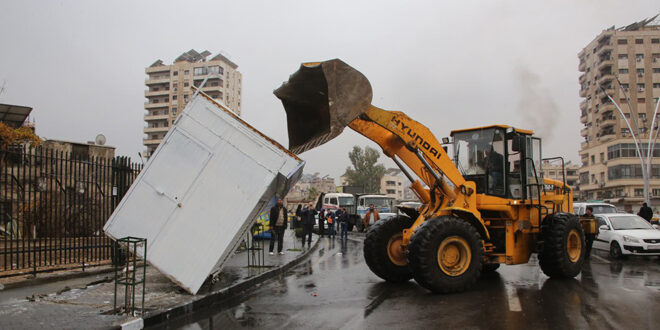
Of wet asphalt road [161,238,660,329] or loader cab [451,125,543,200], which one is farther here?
loader cab [451,125,543,200]

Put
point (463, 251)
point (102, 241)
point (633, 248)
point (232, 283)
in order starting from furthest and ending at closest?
point (633, 248) → point (102, 241) → point (232, 283) → point (463, 251)

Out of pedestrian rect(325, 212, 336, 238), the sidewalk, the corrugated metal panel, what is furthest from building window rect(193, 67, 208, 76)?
the corrugated metal panel

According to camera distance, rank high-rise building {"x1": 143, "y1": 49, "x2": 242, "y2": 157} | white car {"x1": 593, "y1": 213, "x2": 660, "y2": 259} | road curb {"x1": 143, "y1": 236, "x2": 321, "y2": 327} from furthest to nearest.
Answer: high-rise building {"x1": 143, "y1": 49, "x2": 242, "y2": 157}
white car {"x1": 593, "y1": 213, "x2": 660, "y2": 259}
road curb {"x1": 143, "y1": 236, "x2": 321, "y2": 327}

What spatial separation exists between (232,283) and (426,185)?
164 inches

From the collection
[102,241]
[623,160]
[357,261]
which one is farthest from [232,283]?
[623,160]

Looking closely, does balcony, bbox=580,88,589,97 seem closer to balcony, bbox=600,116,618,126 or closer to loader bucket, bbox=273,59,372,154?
balcony, bbox=600,116,618,126

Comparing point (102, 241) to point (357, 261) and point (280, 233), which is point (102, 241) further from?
point (357, 261)

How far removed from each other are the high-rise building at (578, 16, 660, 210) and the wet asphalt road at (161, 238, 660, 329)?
6375 centimetres

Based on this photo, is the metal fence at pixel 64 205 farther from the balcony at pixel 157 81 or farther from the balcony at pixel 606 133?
the balcony at pixel 157 81

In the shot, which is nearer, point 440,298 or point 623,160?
point 440,298

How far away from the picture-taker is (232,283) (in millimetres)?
8656

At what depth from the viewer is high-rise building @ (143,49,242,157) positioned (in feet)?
317

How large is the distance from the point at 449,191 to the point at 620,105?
82.5 metres

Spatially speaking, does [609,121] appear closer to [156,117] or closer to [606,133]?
[606,133]
